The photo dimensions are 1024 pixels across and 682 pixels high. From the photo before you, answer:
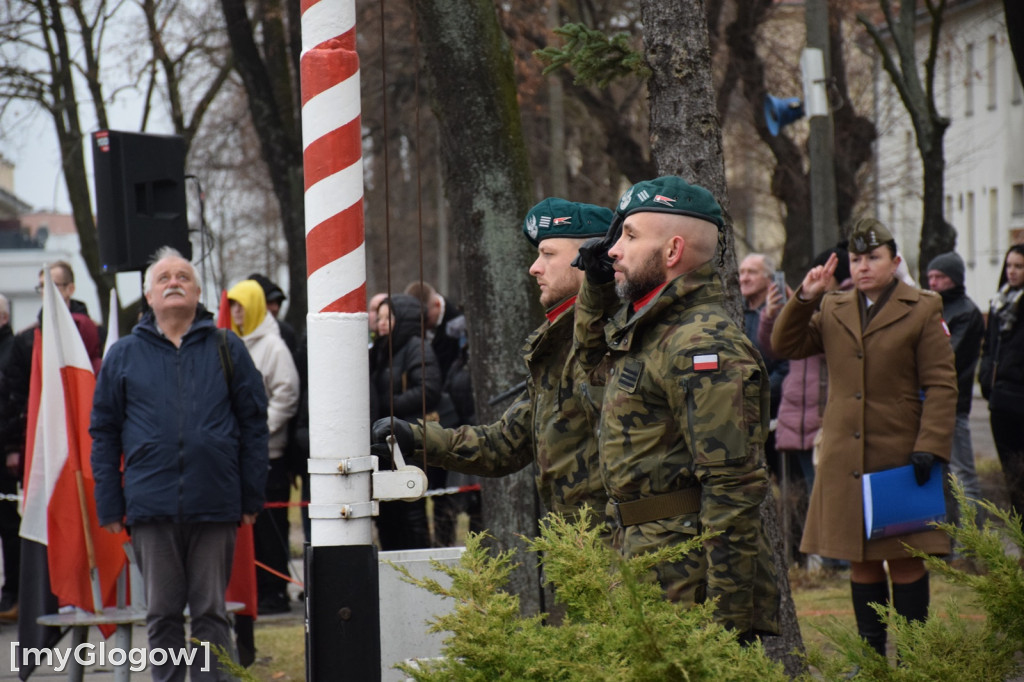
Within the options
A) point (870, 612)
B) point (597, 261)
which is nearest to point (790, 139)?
point (870, 612)

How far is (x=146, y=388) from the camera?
19.8ft

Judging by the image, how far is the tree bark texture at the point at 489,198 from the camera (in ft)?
22.9

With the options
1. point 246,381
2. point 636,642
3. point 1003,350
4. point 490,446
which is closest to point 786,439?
point 1003,350

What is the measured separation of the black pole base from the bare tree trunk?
105 inches

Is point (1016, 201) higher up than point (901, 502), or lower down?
higher up

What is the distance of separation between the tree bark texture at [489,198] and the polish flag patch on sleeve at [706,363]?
11.3ft

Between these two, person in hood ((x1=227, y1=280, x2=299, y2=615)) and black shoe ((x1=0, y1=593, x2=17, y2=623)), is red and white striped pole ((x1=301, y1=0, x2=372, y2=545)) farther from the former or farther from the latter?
black shoe ((x1=0, y1=593, x2=17, y2=623))

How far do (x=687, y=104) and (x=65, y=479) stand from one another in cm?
357

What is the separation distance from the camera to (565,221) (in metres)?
4.74

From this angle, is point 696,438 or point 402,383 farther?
point 402,383

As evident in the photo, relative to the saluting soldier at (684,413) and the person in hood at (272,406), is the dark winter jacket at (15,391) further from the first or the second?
the saluting soldier at (684,413)

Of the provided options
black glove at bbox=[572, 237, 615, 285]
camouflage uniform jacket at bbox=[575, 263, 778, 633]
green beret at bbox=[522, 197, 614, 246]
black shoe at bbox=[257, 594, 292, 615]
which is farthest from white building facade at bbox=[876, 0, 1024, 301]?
camouflage uniform jacket at bbox=[575, 263, 778, 633]

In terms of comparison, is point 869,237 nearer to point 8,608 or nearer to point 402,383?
point 402,383

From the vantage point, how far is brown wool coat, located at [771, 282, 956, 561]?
19.6 ft
